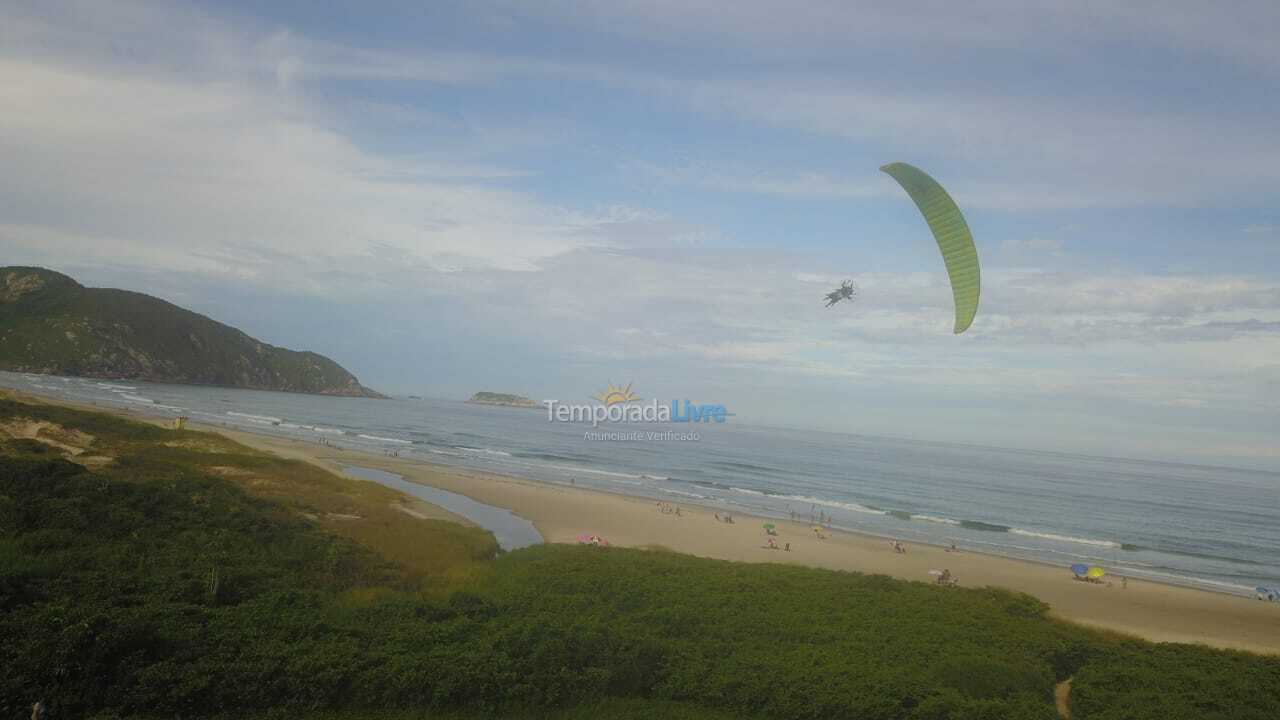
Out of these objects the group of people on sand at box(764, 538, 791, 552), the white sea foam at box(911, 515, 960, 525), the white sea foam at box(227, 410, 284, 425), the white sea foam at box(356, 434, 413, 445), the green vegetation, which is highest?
the green vegetation

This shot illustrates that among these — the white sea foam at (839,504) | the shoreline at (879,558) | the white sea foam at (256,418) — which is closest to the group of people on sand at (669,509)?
the shoreline at (879,558)

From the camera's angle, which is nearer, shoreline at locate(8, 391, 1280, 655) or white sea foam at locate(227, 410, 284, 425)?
shoreline at locate(8, 391, 1280, 655)

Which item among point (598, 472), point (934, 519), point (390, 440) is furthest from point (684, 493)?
point (390, 440)

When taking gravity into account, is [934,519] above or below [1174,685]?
below

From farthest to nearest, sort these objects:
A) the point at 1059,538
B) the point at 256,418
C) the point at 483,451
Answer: the point at 256,418 < the point at 483,451 < the point at 1059,538

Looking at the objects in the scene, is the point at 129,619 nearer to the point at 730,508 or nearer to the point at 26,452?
the point at 26,452

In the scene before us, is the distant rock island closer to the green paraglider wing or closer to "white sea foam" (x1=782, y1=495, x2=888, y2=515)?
"white sea foam" (x1=782, y1=495, x2=888, y2=515)

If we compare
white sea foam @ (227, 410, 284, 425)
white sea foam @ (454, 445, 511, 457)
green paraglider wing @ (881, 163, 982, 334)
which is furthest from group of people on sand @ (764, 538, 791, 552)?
white sea foam @ (227, 410, 284, 425)

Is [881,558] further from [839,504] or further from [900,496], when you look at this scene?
[900,496]
